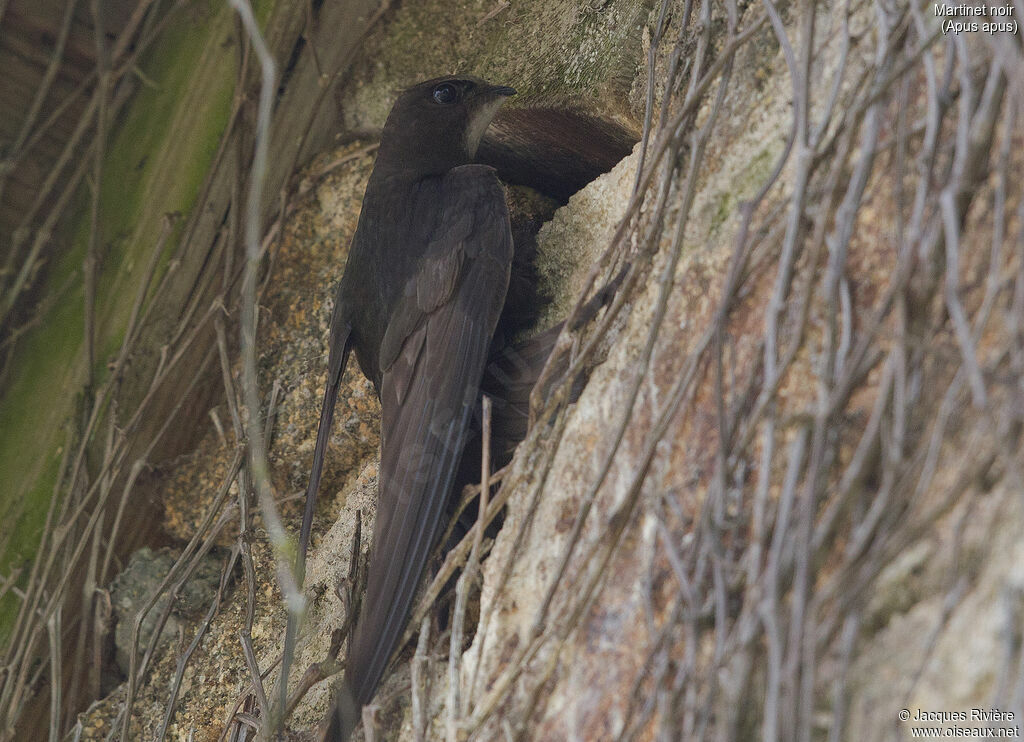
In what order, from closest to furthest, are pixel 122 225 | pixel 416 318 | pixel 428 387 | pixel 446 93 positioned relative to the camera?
pixel 428 387, pixel 416 318, pixel 446 93, pixel 122 225

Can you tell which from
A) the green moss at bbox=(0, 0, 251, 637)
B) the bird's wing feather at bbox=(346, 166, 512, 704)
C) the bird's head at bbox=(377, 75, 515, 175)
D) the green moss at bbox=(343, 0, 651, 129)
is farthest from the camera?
the green moss at bbox=(0, 0, 251, 637)

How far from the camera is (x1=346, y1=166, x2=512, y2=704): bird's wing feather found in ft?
5.77

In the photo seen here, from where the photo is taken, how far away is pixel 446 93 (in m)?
2.46

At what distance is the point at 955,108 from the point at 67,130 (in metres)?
2.49

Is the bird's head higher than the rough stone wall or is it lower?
higher

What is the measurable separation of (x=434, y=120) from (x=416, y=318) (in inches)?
23.1

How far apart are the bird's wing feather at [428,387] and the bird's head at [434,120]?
18 centimetres

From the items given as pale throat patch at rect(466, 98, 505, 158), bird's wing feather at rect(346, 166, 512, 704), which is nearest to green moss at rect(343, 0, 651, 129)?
pale throat patch at rect(466, 98, 505, 158)

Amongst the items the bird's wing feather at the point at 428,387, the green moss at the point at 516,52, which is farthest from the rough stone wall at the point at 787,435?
the green moss at the point at 516,52

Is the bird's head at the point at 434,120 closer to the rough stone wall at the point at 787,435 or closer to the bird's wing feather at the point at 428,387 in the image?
the bird's wing feather at the point at 428,387

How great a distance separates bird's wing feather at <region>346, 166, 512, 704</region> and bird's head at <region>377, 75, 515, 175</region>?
0.18 m

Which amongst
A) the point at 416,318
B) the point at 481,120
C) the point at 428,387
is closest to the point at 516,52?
the point at 481,120

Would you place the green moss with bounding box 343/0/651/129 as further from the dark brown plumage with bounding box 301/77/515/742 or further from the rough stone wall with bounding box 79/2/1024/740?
the rough stone wall with bounding box 79/2/1024/740

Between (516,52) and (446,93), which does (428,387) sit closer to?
(446,93)
